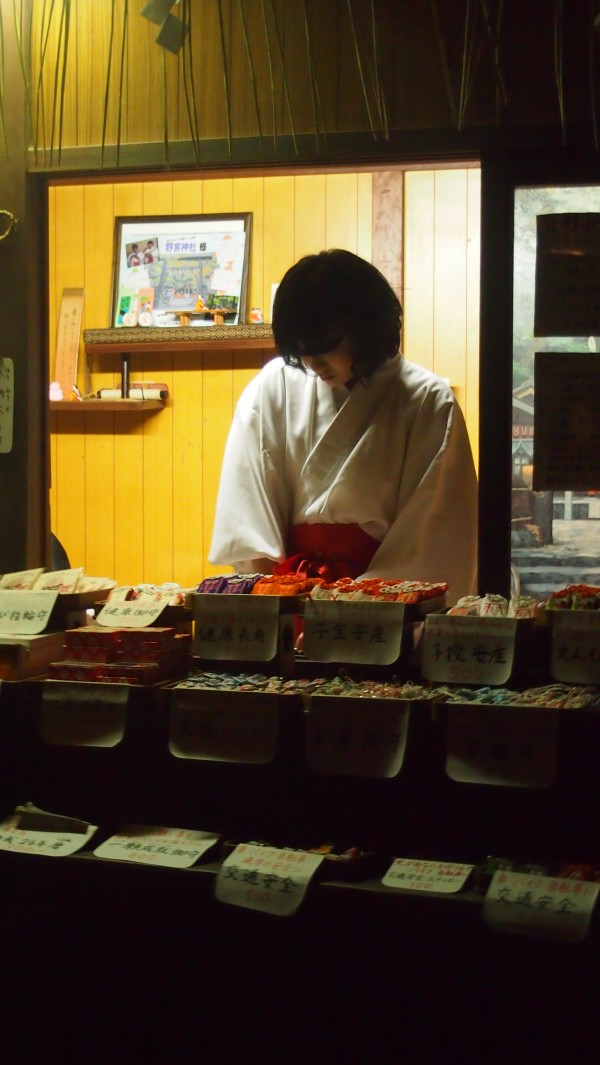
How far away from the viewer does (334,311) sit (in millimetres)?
3145

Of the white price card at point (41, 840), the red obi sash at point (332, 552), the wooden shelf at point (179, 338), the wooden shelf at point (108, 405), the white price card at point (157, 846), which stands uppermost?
the wooden shelf at point (179, 338)

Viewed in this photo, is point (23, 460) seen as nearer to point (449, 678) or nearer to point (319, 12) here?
point (319, 12)

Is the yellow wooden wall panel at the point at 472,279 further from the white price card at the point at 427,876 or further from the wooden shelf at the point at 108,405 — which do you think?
the white price card at the point at 427,876

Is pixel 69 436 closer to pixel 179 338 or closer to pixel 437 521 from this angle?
pixel 179 338

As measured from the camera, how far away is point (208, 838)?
1.79 metres

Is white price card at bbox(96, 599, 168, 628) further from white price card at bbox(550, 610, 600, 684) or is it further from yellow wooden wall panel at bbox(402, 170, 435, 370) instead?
yellow wooden wall panel at bbox(402, 170, 435, 370)

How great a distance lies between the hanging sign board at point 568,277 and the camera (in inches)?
100

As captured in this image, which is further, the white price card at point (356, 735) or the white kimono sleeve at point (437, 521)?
the white kimono sleeve at point (437, 521)

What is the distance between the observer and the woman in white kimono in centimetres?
308

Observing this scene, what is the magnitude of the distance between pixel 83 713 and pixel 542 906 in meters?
0.86

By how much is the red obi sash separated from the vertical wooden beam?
75 cm

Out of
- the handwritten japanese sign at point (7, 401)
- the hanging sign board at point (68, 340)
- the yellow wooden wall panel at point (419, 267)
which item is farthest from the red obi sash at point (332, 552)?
the hanging sign board at point (68, 340)

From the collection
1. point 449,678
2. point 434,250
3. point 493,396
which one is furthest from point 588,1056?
point 434,250

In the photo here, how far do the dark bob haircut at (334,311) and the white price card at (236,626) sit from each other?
1.38m
